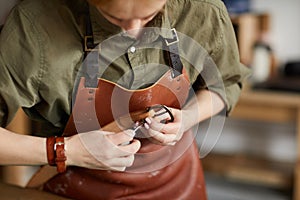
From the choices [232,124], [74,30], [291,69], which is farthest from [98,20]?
[232,124]

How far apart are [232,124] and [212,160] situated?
0.76ft

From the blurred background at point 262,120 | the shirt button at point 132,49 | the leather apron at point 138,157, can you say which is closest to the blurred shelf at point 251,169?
the blurred background at point 262,120

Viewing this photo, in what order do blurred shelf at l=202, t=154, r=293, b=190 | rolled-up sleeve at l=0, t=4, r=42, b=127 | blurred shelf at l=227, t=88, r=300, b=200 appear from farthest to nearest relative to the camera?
blurred shelf at l=202, t=154, r=293, b=190 → blurred shelf at l=227, t=88, r=300, b=200 → rolled-up sleeve at l=0, t=4, r=42, b=127

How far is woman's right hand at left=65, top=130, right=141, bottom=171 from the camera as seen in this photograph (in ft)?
2.35

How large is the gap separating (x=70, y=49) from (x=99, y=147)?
0.16 metres

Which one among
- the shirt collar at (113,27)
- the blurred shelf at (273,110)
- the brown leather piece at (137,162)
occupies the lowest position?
the blurred shelf at (273,110)

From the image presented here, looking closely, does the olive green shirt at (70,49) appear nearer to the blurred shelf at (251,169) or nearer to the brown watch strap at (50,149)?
the brown watch strap at (50,149)

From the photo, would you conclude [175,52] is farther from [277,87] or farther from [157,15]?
[277,87]

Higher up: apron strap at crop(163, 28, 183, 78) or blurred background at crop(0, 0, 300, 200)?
apron strap at crop(163, 28, 183, 78)

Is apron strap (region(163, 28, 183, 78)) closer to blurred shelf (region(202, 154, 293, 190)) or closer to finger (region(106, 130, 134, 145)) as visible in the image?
finger (region(106, 130, 134, 145))

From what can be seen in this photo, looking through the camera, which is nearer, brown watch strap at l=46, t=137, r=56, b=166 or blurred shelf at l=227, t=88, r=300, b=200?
brown watch strap at l=46, t=137, r=56, b=166

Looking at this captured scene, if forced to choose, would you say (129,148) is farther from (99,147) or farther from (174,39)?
(174,39)

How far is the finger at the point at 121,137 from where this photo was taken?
71 centimetres

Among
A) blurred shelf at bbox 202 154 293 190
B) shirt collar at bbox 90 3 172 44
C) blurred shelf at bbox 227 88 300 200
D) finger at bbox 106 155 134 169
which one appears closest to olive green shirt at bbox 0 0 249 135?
shirt collar at bbox 90 3 172 44
